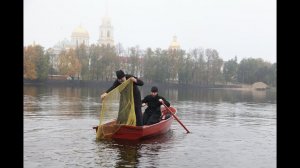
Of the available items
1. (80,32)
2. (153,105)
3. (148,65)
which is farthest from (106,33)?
(153,105)

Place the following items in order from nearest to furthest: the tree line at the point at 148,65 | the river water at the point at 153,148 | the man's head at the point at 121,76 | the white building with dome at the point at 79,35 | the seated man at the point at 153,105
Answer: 1. the river water at the point at 153,148
2. the man's head at the point at 121,76
3. the seated man at the point at 153,105
4. the tree line at the point at 148,65
5. the white building with dome at the point at 79,35

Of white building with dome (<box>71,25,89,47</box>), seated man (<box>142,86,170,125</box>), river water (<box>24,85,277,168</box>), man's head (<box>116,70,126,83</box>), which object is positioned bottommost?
river water (<box>24,85,277,168</box>)

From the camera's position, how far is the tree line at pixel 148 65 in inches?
2891

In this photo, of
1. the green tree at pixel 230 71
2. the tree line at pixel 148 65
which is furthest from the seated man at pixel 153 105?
the green tree at pixel 230 71

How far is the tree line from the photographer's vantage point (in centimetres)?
7344

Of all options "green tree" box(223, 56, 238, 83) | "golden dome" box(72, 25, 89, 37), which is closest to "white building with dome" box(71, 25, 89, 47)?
"golden dome" box(72, 25, 89, 37)

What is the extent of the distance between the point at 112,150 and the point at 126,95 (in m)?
2.23

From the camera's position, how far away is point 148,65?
3356 inches

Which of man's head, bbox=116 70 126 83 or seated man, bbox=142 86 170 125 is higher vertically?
man's head, bbox=116 70 126 83

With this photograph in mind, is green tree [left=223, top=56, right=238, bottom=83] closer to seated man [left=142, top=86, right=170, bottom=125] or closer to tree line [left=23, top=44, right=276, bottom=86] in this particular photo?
tree line [left=23, top=44, right=276, bottom=86]

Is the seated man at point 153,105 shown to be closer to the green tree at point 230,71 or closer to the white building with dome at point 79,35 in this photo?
the green tree at point 230,71

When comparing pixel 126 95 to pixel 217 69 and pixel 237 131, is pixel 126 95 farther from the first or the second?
pixel 217 69

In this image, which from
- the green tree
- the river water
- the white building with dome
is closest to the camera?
the river water
